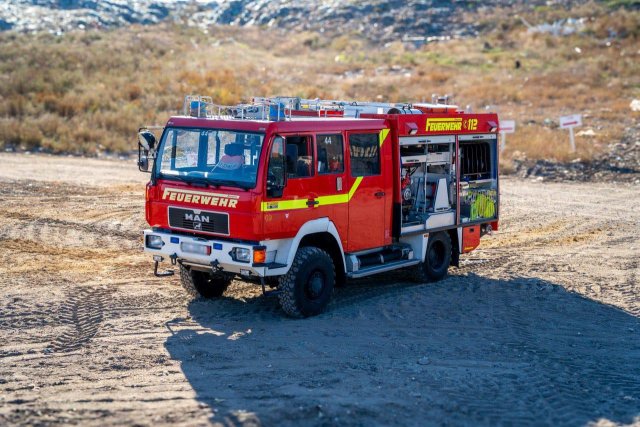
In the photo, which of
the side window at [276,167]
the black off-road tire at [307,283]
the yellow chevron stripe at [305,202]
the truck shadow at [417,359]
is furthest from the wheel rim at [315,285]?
the side window at [276,167]

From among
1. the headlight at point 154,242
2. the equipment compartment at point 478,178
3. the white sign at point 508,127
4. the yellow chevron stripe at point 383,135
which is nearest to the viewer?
the headlight at point 154,242

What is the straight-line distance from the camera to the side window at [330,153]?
1132 cm

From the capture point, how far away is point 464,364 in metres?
9.74

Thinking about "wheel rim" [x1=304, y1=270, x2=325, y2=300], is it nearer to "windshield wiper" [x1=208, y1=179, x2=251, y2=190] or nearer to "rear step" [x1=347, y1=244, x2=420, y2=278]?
"rear step" [x1=347, y1=244, x2=420, y2=278]

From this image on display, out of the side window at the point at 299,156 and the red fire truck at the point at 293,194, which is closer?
the red fire truck at the point at 293,194

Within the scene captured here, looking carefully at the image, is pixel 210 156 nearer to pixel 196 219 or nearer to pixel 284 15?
pixel 196 219

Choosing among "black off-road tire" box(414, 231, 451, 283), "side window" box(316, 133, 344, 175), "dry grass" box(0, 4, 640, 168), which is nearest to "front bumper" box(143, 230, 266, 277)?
"side window" box(316, 133, 344, 175)

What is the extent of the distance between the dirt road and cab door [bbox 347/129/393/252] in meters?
0.92

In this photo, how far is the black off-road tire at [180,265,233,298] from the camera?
39.0 feet

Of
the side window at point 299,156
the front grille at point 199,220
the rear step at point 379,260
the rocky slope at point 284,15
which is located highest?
the rocky slope at point 284,15

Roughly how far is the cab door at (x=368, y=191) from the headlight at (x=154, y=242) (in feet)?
8.27

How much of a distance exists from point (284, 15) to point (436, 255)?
188 ft

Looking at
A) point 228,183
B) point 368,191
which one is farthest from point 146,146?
point 368,191

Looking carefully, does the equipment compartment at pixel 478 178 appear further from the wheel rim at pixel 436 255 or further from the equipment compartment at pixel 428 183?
the wheel rim at pixel 436 255
